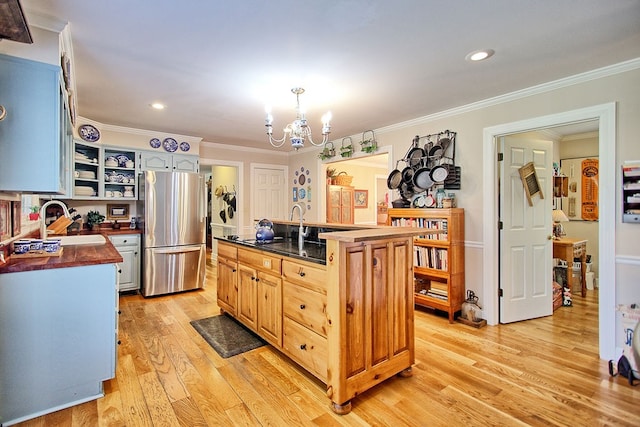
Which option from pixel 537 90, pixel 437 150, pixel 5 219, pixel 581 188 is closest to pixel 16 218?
pixel 5 219

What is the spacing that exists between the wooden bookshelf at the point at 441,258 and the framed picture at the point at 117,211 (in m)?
4.11

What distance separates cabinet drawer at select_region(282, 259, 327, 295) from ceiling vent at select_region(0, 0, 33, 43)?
1.85 m

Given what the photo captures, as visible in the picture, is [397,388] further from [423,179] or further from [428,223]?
[423,179]

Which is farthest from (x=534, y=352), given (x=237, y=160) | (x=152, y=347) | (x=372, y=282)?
(x=237, y=160)

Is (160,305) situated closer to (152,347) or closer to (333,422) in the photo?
(152,347)

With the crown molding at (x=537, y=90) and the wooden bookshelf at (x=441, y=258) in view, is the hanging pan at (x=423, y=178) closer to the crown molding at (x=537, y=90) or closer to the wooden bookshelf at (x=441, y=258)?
the wooden bookshelf at (x=441, y=258)

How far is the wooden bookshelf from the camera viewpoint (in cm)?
333

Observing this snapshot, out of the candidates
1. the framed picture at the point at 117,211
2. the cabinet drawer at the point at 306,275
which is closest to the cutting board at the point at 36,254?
the cabinet drawer at the point at 306,275

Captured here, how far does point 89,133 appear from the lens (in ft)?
13.2

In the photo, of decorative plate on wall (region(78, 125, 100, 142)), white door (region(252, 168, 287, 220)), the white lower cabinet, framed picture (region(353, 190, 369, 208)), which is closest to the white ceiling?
decorative plate on wall (region(78, 125, 100, 142))

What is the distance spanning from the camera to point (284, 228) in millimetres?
3520

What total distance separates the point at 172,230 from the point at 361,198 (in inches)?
171

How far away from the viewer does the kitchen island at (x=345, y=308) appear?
184 cm

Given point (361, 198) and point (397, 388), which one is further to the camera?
point (361, 198)
